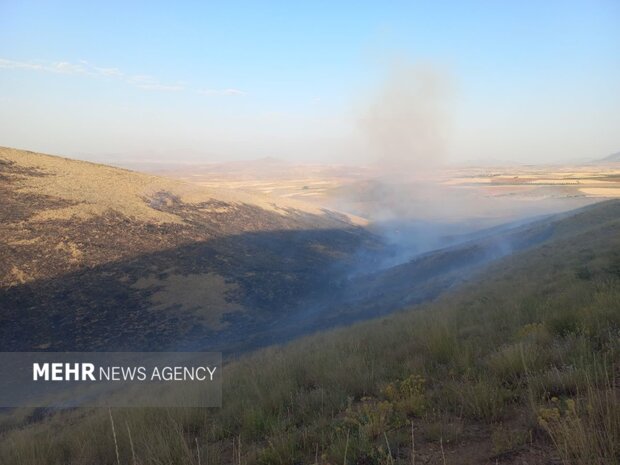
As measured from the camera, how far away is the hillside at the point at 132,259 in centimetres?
2134

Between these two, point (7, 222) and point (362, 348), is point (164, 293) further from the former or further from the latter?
point (362, 348)

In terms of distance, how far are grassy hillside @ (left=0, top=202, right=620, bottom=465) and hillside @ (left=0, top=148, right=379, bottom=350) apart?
16163 mm

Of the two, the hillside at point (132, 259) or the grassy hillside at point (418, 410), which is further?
the hillside at point (132, 259)

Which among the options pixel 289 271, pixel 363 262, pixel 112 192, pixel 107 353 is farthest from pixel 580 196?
pixel 107 353

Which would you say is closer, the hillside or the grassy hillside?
the grassy hillside

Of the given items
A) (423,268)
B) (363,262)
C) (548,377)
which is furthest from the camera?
(363,262)

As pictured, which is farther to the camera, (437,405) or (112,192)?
(112,192)

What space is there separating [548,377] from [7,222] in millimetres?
30757

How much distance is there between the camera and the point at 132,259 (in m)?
27.6

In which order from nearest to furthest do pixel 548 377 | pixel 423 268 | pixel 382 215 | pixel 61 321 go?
pixel 548 377
pixel 61 321
pixel 423 268
pixel 382 215

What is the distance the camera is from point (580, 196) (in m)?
70.9

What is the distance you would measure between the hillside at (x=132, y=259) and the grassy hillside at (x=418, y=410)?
16.2 meters

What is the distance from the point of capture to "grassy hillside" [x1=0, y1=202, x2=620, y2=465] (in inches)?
133

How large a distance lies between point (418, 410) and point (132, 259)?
26566 millimetres
